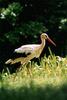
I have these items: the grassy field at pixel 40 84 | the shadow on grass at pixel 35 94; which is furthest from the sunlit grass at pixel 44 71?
the shadow on grass at pixel 35 94

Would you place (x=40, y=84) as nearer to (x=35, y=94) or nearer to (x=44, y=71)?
(x=35, y=94)

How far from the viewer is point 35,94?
18.6 ft

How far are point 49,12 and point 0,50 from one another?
2350mm

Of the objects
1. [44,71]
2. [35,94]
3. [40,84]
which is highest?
[35,94]

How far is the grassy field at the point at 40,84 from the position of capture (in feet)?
18.4

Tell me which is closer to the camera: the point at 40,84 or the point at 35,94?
Answer: the point at 35,94

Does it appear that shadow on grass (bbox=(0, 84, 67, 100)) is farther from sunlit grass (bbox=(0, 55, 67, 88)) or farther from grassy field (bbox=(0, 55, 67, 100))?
sunlit grass (bbox=(0, 55, 67, 88))

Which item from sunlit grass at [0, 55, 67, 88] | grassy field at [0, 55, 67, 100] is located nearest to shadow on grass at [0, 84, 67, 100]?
grassy field at [0, 55, 67, 100]

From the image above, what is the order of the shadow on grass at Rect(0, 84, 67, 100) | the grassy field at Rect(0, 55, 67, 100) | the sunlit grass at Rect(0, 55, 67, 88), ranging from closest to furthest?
the shadow on grass at Rect(0, 84, 67, 100) < the grassy field at Rect(0, 55, 67, 100) < the sunlit grass at Rect(0, 55, 67, 88)

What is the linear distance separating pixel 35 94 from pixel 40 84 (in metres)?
1.54

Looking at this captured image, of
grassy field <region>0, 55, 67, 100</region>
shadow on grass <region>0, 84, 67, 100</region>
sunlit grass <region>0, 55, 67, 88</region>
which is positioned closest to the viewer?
shadow on grass <region>0, 84, 67, 100</region>

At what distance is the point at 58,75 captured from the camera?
31.1 feet

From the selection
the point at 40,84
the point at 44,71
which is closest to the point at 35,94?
the point at 40,84

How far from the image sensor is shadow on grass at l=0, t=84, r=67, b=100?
546cm
